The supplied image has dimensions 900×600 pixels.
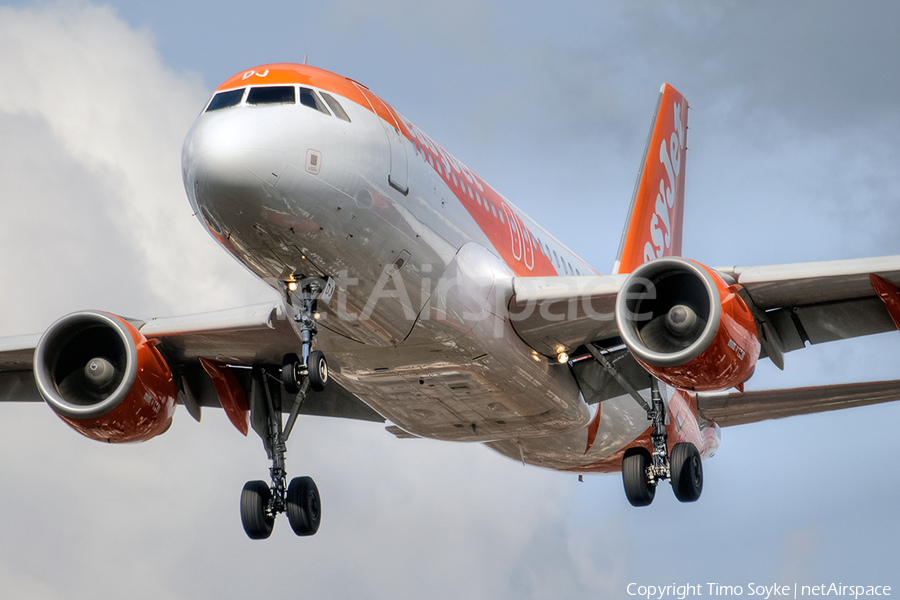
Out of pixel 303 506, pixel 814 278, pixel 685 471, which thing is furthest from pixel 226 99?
pixel 685 471

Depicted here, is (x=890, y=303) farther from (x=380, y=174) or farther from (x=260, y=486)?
(x=260, y=486)

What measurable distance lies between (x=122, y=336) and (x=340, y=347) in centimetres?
421

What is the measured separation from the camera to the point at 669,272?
16.2 meters

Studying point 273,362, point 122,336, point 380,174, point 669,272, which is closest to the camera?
point 380,174

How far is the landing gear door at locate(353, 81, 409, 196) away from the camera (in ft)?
49.3

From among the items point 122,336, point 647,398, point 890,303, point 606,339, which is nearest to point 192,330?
point 122,336

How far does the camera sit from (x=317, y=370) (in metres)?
14.6

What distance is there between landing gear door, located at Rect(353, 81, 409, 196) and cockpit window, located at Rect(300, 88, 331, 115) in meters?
1.02

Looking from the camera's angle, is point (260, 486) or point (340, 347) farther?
point (260, 486)

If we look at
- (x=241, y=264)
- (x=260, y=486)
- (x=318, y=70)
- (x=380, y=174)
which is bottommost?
(x=260, y=486)

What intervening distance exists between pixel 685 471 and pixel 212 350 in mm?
8169

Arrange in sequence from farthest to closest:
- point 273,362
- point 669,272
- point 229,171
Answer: point 273,362 → point 669,272 → point 229,171

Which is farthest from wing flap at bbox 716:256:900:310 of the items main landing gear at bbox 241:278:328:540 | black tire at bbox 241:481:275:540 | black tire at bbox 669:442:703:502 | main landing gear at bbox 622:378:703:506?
black tire at bbox 241:481:275:540

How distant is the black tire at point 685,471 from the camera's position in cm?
1844
